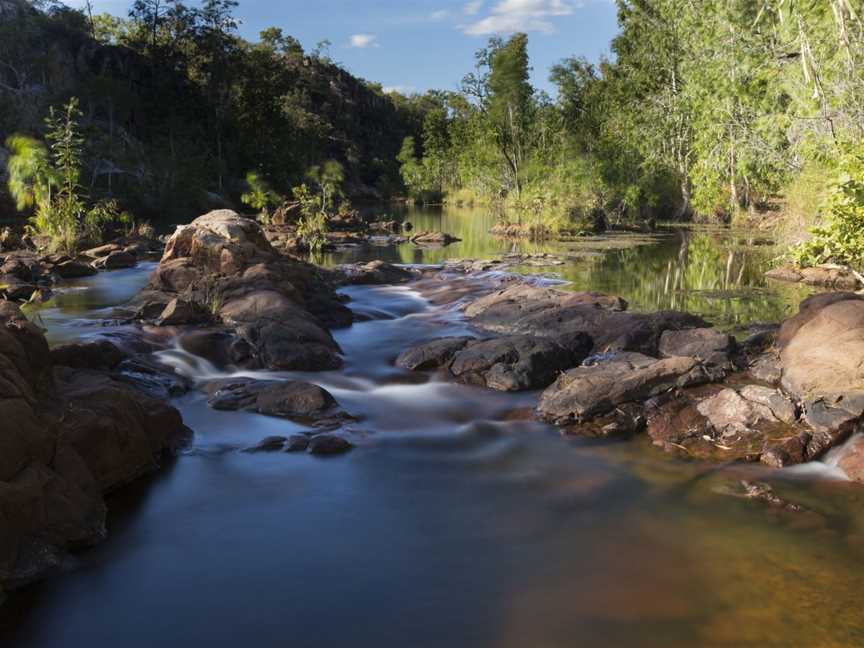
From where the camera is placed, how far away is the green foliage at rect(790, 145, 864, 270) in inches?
435

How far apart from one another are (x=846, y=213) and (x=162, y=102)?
4755 cm

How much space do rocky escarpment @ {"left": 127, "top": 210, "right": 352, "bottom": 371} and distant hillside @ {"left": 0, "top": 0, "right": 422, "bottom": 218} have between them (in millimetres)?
20533

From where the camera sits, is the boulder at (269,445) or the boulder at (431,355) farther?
the boulder at (431,355)

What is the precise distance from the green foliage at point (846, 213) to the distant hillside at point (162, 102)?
30.3 m

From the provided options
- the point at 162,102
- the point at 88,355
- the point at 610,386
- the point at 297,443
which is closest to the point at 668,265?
the point at 610,386

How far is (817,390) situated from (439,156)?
221 feet

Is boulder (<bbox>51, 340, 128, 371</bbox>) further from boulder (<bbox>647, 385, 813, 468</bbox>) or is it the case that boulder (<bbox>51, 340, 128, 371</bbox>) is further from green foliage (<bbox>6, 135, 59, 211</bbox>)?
green foliage (<bbox>6, 135, 59, 211</bbox>)

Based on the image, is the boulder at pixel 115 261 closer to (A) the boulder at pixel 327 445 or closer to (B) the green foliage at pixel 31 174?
(B) the green foliage at pixel 31 174

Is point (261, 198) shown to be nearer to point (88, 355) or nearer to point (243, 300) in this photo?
point (243, 300)

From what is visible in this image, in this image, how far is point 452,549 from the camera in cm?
584

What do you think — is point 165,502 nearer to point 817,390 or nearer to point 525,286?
point 817,390

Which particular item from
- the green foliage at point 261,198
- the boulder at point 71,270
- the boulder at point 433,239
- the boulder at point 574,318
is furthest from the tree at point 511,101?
the boulder at point 574,318

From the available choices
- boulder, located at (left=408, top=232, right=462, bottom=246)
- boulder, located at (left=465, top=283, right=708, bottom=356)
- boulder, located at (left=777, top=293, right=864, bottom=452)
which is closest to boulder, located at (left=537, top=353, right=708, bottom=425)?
boulder, located at (left=777, top=293, right=864, bottom=452)

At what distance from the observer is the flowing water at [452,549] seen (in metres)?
4.75
